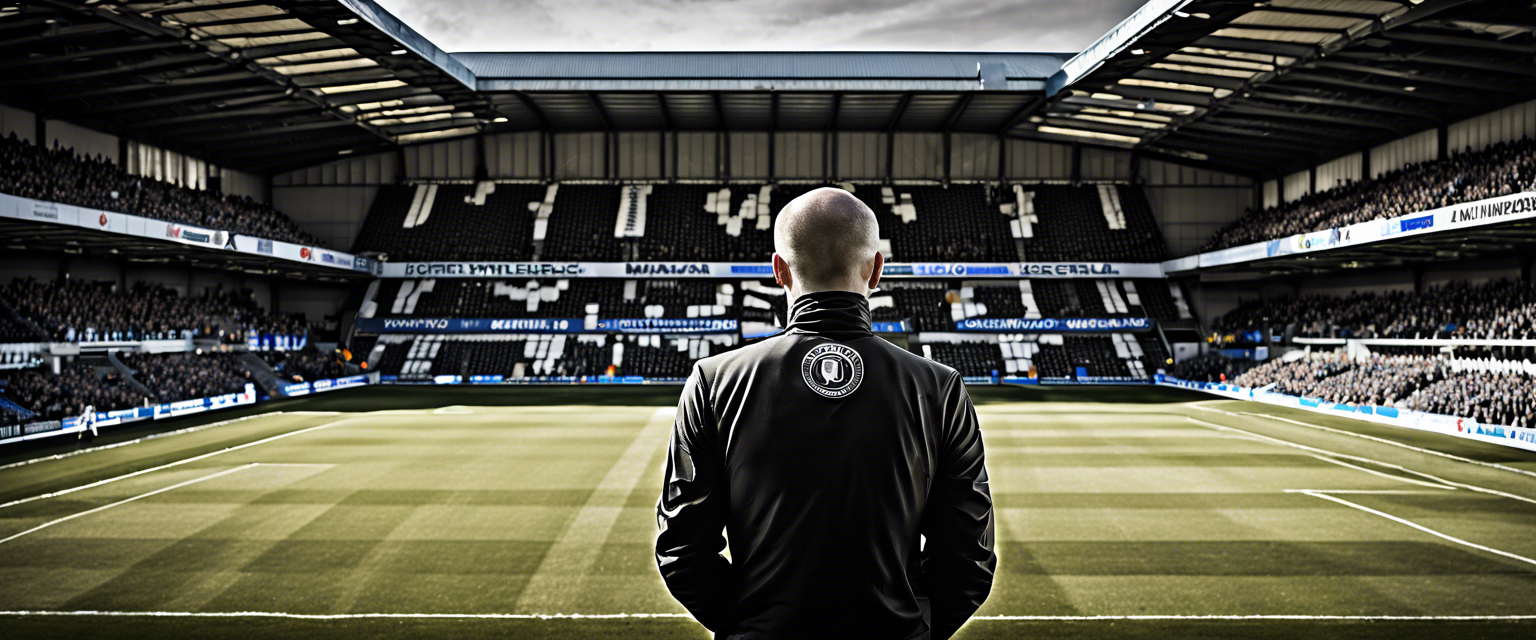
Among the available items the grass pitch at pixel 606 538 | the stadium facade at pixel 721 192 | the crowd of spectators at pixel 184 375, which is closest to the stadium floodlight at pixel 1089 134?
the stadium facade at pixel 721 192

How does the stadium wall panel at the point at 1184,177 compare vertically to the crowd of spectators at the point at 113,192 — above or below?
above

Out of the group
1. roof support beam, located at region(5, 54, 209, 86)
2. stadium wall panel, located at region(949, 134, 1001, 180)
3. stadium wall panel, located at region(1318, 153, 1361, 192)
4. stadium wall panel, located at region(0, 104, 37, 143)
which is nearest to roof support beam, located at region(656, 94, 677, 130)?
stadium wall panel, located at region(949, 134, 1001, 180)

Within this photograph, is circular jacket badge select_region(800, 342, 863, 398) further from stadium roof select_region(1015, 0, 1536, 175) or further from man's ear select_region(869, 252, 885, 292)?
stadium roof select_region(1015, 0, 1536, 175)

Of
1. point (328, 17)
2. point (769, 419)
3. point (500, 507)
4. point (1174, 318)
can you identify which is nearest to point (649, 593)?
point (500, 507)

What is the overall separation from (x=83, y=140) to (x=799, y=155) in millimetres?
37993

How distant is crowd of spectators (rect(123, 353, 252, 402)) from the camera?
30.7 m

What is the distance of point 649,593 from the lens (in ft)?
31.0

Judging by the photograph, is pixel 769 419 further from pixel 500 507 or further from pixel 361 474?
pixel 361 474

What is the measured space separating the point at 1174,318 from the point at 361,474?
1789 inches

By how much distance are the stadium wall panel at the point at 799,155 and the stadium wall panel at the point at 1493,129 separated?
32.9 metres

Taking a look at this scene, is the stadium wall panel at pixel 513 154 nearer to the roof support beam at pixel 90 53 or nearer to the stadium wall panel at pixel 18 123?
the stadium wall panel at pixel 18 123

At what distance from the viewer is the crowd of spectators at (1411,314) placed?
2983 cm

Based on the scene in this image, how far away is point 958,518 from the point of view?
2.42 meters

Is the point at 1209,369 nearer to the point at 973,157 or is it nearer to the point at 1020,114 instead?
the point at 1020,114
